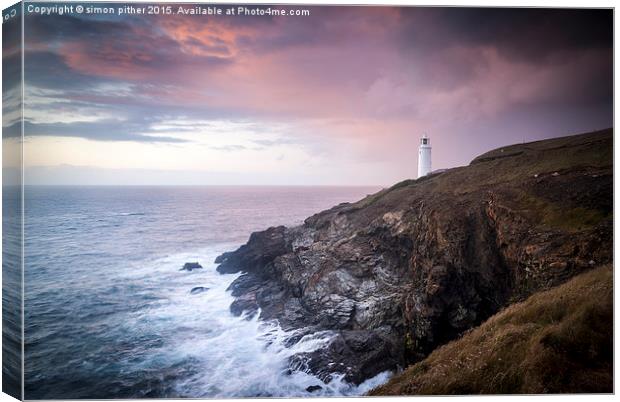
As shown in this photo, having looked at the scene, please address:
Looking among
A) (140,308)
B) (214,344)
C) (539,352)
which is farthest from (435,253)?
(140,308)

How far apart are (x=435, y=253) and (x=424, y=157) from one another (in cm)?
285

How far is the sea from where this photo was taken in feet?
30.2

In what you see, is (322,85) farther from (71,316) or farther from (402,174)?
(71,316)

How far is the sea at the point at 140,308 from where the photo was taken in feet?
30.2

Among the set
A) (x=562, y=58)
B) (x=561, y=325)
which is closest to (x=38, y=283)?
(x=561, y=325)

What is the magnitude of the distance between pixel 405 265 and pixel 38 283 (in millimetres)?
9774

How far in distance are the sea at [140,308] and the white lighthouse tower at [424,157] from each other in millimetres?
1833

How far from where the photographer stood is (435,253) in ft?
36.6

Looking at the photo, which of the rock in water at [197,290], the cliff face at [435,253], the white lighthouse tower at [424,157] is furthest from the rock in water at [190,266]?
the white lighthouse tower at [424,157]

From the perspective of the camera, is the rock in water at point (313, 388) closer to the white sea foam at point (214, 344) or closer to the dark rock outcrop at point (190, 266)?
the white sea foam at point (214, 344)

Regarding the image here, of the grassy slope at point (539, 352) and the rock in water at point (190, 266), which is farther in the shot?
the rock in water at point (190, 266)

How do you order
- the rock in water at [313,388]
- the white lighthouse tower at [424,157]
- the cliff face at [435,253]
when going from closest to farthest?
the rock in water at [313,388] → the cliff face at [435,253] → the white lighthouse tower at [424,157]

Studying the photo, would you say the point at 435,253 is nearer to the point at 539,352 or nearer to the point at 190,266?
the point at 539,352

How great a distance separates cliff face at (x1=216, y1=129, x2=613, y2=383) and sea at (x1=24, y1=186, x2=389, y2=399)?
Answer: 2.76 ft
